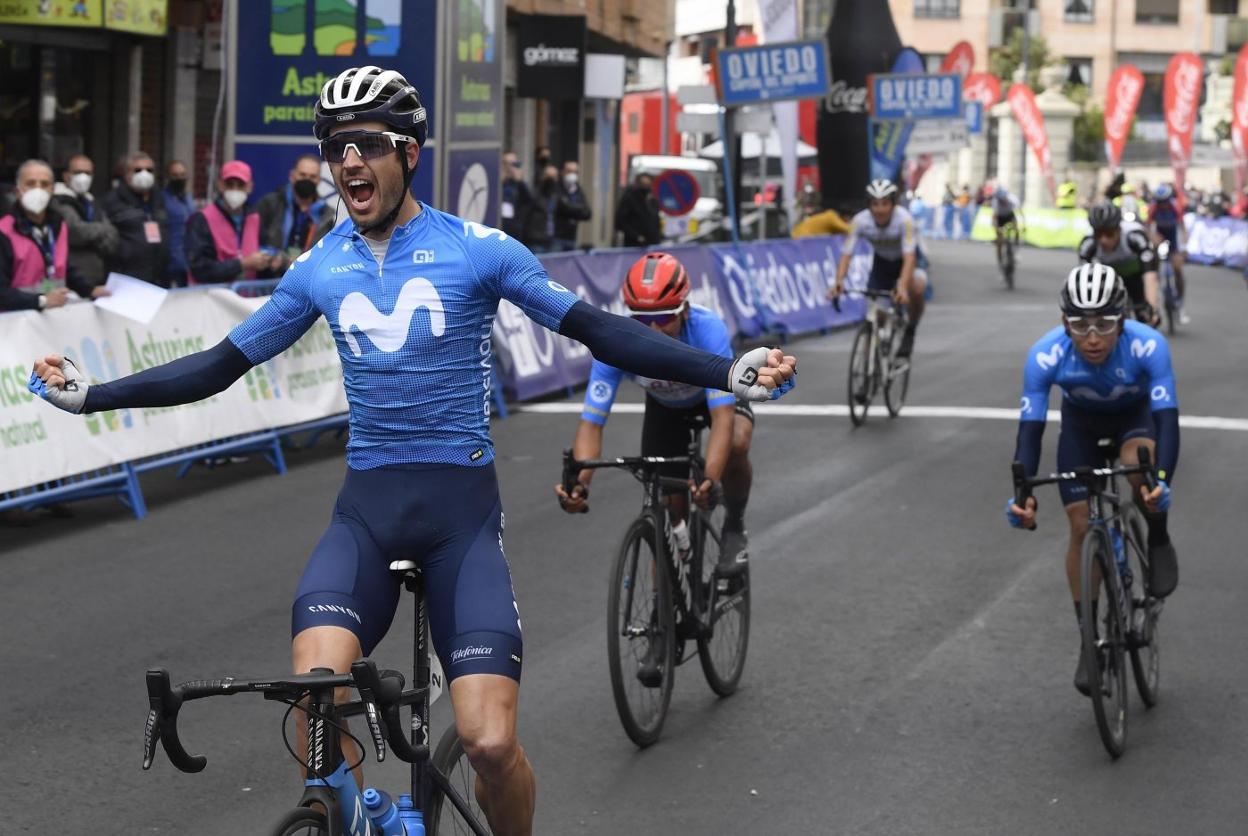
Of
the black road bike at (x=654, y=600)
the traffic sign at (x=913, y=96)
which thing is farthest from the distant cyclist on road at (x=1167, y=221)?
the black road bike at (x=654, y=600)

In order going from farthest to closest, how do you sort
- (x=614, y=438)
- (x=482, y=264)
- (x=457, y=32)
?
1. (x=457, y=32)
2. (x=614, y=438)
3. (x=482, y=264)

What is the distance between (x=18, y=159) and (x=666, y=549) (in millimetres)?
15151

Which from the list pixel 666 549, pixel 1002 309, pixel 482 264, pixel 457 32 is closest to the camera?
pixel 482 264

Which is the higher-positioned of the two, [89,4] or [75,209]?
[89,4]

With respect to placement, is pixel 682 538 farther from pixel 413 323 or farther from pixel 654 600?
pixel 413 323

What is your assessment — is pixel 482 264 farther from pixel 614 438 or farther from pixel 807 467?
pixel 614 438

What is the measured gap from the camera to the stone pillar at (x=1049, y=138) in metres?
80.2

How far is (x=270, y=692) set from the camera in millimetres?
4062

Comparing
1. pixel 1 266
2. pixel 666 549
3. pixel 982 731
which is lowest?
pixel 982 731

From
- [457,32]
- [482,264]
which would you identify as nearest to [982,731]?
[482,264]

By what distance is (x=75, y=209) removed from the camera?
46.7 ft

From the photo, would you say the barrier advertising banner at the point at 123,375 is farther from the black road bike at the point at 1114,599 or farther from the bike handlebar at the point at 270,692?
the bike handlebar at the point at 270,692

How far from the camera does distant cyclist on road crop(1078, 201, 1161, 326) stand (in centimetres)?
1501

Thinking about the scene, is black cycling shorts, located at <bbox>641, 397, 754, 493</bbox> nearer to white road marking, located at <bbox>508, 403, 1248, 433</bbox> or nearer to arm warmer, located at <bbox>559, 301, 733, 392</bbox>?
arm warmer, located at <bbox>559, 301, 733, 392</bbox>
